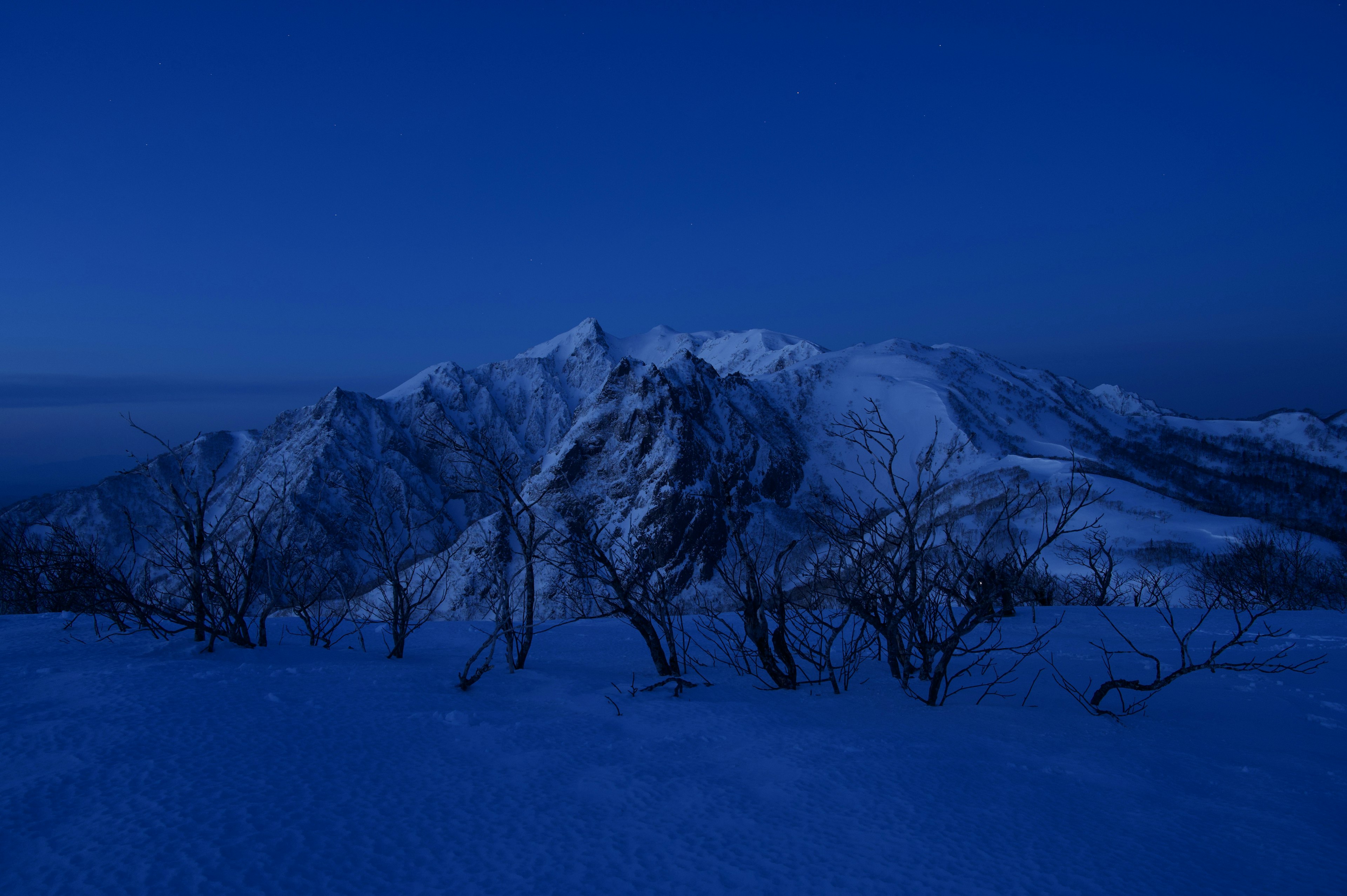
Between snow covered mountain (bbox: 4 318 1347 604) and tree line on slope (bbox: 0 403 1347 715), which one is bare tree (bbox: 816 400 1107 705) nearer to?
tree line on slope (bbox: 0 403 1347 715)

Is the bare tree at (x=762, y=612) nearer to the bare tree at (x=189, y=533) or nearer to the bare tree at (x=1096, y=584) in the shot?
the bare tree at (x=189, y=533)

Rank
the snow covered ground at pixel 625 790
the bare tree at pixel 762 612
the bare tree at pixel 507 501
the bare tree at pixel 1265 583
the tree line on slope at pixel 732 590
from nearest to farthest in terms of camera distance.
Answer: the snow covered ground at pixel 625 790 → the tree line on slope at pixel 732 590 → the bare tree at pixel 762 612 → the bare tree at pixel 507 501 → the bare tree at pixel 1265 583

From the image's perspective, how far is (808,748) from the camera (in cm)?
335

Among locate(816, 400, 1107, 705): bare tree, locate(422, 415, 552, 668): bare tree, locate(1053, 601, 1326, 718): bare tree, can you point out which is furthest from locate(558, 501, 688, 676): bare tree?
locate(1053, 601, 1326, 718): bare tree

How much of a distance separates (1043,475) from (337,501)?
11830 cm

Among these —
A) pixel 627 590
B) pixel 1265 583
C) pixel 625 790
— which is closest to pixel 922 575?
pixel 627 590

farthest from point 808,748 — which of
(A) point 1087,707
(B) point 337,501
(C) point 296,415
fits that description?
(C) point 296,415

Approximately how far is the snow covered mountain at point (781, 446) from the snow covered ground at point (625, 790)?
6930cm

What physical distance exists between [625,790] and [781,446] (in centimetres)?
12877

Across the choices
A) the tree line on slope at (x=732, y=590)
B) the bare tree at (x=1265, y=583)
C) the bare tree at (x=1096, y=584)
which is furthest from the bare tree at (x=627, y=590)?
the bare tree at (x=1265, y=583)

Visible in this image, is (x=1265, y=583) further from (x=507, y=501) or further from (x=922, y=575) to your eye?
(x=507, y=501)

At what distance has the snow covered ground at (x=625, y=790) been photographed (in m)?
2.12

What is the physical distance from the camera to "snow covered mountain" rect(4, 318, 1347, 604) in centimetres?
9975

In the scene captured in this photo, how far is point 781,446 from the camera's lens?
426ft
